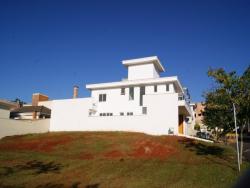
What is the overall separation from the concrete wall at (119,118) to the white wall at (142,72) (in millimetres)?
8849

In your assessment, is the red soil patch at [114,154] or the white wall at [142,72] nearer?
the red soil patch at [114,154]

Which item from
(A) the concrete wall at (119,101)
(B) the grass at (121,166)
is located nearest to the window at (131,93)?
(A) the concrete wall at (119,101)

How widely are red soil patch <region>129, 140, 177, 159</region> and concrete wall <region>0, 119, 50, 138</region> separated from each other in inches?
933

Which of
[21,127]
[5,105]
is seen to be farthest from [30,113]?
[21,127]

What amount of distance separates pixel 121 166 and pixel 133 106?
74.5 feet

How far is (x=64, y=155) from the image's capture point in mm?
24156

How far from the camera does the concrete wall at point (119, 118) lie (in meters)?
34.4

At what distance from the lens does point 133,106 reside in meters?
40.4

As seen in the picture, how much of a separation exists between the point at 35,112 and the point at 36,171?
38.8 meters

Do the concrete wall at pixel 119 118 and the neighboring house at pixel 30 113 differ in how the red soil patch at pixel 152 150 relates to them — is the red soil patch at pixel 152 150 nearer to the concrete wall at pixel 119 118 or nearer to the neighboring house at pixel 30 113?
the concrete wall at pixel 119 118

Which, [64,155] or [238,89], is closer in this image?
[238,89]

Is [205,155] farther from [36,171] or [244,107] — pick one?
[36,171]

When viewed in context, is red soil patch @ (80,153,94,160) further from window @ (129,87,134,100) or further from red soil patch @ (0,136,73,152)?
window @ (129,87,134,100)

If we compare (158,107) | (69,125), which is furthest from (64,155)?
(69,125)
